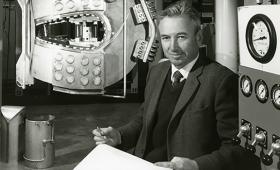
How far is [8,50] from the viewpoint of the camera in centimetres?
499

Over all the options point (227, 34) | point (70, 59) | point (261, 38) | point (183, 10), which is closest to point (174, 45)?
point (183, 10)

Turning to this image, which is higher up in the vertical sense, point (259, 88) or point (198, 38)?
point (198, 38)

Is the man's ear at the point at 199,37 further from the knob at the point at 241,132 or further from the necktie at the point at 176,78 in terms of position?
the knob at the point at 241,132

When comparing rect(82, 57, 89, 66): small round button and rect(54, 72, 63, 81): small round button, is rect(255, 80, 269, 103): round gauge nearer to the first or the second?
rect(82, 57, 89, 66): small round button

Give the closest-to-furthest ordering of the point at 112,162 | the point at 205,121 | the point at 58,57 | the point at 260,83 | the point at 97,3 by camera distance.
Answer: the point at 112,162
the point at 260,83
the point at 205,121
the point at 97,3
the point at 58,57

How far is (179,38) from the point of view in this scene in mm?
1779

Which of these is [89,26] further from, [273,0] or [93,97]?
[93,97]

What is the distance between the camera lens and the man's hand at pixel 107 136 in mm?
1660

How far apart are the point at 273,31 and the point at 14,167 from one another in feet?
8.73

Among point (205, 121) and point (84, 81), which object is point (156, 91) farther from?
point (84, 81)

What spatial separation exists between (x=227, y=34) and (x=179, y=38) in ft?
2.79

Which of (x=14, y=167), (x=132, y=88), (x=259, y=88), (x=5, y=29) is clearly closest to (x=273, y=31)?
(x=259, y=88)

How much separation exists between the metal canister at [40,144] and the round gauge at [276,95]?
229cm

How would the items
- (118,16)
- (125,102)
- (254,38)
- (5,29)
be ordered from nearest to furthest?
(254,38), (118,16), (5,29), (125,102)
